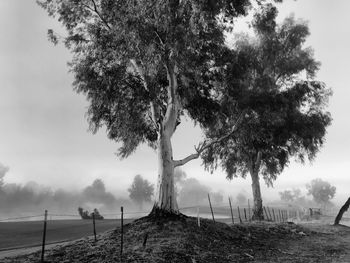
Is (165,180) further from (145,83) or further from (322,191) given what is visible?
(322,191)

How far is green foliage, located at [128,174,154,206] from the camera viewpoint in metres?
127

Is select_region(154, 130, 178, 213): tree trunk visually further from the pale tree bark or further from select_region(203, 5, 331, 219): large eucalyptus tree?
the pale tree bark

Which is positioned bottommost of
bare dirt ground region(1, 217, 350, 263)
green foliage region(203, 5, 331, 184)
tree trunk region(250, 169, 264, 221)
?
bare dirt ground region(1, 217, 350, 263)

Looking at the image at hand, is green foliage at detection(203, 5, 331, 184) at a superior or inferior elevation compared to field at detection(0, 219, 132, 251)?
superior

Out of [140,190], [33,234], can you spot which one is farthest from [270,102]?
[140,190]

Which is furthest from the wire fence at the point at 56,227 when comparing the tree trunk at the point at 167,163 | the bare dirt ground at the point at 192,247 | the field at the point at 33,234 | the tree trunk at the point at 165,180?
the tree trunk at the point at 167,163

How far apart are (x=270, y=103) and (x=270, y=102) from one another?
0.06 m

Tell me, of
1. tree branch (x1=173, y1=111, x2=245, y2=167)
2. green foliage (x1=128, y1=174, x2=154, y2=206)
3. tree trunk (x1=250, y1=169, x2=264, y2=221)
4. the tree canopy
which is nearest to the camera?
the tree canopy

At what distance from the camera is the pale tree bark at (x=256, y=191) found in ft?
90.6

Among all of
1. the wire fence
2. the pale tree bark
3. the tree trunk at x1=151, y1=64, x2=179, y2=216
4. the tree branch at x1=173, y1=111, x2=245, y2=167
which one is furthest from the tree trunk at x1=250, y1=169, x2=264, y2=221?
the tree trunk at x1=151, y1=64, x2=179, y2=216

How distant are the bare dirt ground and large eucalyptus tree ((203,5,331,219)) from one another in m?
7.61

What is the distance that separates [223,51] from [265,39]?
8446 millimetres

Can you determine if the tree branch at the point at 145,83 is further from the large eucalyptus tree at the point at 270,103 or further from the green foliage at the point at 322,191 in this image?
the green foliage at the point at 322,191

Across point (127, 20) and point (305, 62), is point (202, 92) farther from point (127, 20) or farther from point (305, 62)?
point (305, 62)
